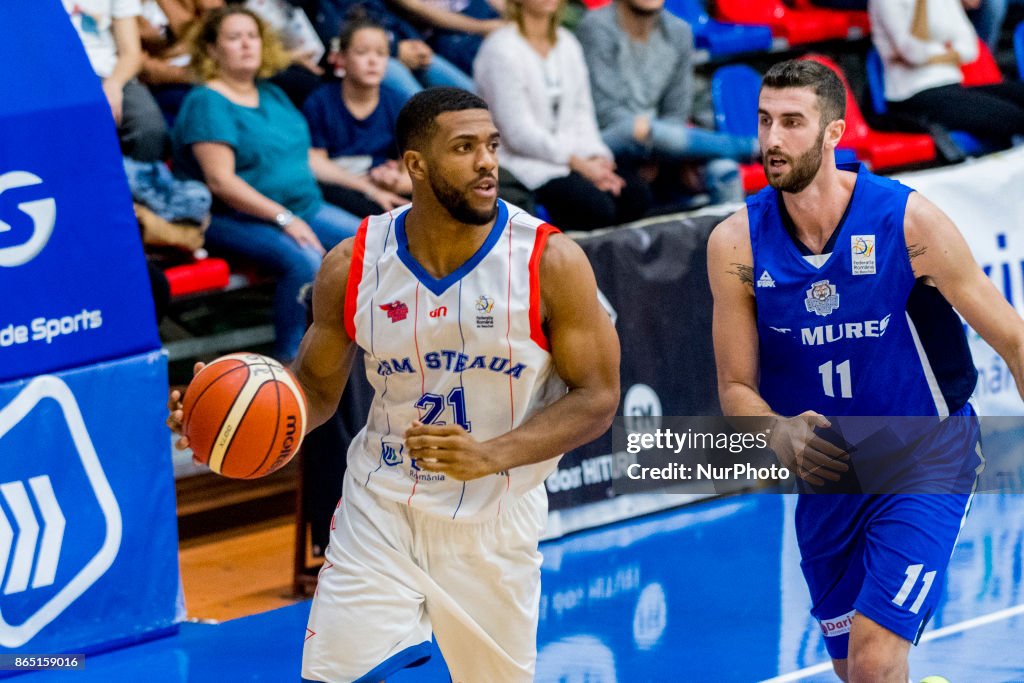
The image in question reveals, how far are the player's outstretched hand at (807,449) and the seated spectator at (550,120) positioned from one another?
13.4 feet

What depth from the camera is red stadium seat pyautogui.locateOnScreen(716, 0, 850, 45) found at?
35.8 feet

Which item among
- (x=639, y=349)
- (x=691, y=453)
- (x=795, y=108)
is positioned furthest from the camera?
(x=691, y=453)

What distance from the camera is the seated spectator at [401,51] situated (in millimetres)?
8469

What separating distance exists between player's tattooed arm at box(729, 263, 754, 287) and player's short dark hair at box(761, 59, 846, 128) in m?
0.49

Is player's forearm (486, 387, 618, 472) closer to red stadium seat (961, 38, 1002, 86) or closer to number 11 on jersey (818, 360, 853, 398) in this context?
number 11 on jersey (818, 360, 853, 398)

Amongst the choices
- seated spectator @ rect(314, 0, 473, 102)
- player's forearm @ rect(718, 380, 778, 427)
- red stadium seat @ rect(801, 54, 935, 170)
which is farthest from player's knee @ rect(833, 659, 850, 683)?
red stadium seat @ rect(801, 54, 935, 170)

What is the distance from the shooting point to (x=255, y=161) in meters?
7.68

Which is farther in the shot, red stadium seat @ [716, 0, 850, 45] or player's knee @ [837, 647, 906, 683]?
red stadium seat @ [716, 0, 850, 45]

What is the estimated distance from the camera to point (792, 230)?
4.66m

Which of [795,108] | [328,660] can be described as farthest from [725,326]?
[328,660]

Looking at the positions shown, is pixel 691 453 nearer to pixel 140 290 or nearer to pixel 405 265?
pixel 140 290

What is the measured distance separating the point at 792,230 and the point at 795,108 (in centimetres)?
39

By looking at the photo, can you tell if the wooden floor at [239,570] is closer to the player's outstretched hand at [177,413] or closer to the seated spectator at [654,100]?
the player's outstretched hand at [177,413]

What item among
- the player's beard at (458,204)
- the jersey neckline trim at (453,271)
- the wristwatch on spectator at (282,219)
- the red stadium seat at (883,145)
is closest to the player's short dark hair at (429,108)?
the player's beard at (458,204)
